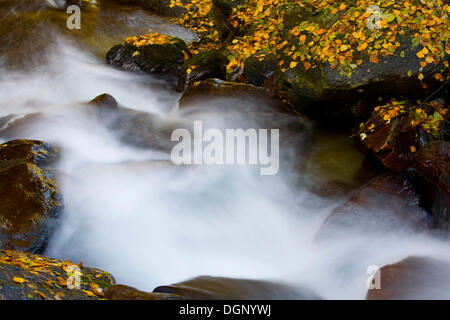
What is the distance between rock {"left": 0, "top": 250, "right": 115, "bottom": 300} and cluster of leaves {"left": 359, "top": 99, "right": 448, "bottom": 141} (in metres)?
4.10

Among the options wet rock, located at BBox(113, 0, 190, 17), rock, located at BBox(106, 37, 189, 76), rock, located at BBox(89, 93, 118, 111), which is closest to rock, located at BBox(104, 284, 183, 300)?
rock, located at BBox(89, 93, 118, 111)

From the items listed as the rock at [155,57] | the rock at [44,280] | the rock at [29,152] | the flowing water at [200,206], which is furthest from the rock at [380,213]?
the rock at [155,57]

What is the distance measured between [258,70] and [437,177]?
4375 millimetres

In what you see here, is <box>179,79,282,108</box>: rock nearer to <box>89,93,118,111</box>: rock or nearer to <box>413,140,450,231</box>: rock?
<box>89,93,118,111</box>: rock

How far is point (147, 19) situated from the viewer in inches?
531

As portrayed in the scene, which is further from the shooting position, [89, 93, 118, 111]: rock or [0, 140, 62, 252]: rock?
[89, 93, 118, 111]: rock

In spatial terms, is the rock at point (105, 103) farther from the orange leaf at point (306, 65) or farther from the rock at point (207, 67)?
the orange leaf at point (306, 65)

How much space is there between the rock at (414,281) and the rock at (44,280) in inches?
98.9

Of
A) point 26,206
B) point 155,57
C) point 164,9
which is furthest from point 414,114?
point 164,9

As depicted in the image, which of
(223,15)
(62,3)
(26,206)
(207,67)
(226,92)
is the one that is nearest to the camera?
(26,206)

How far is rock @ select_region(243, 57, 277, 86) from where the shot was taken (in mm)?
7691

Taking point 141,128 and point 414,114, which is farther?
point 141,128

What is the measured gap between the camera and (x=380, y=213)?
459 centimetres

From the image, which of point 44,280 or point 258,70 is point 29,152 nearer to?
point 44,280
